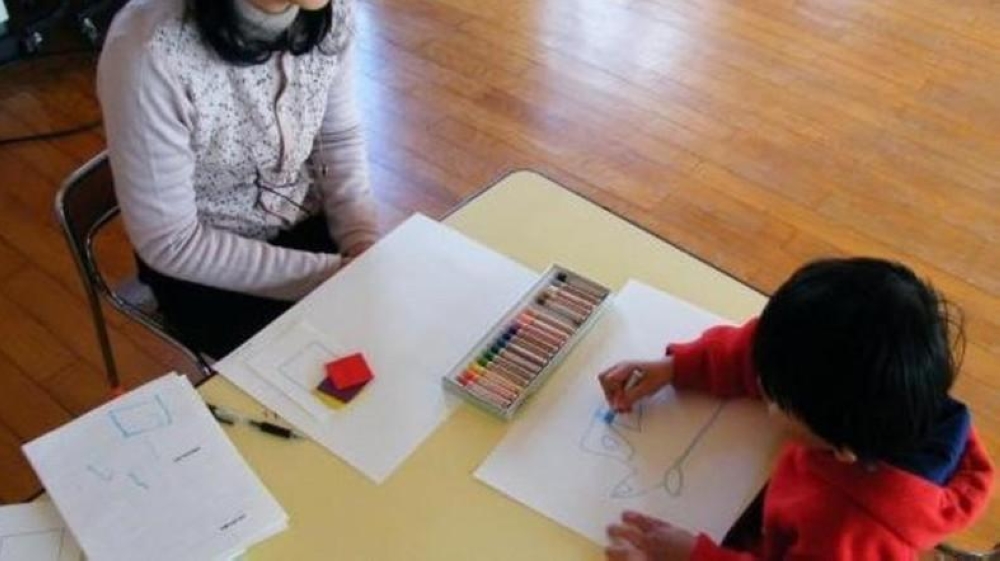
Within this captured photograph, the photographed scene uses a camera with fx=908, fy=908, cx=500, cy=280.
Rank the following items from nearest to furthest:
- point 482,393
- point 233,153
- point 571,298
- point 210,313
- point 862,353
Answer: point 862,353, point 482,393, point 571,298, point 233,153, point 210,313

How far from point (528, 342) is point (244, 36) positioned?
1.70 ft

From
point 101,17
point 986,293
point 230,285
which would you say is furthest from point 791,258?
point 101,17

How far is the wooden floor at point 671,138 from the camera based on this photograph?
2.04m

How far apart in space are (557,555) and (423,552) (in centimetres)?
13

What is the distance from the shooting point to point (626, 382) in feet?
3.24

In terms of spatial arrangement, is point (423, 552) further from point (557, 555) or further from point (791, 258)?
point (791, 258)

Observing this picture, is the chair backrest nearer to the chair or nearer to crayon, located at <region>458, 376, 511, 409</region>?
the chair

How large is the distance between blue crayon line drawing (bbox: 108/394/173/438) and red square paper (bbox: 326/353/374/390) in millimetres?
172

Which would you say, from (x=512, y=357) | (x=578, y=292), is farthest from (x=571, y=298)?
(x=512, y=357)

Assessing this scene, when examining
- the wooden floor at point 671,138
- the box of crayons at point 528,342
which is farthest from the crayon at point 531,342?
the wooden floor at point 671,138

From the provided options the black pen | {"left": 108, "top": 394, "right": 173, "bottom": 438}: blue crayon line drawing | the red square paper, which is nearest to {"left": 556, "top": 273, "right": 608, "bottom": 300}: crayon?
the red square paper

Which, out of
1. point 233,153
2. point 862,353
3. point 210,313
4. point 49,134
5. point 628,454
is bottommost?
point 49,134

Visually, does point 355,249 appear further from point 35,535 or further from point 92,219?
point 35,535

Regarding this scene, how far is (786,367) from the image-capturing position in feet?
2.57
